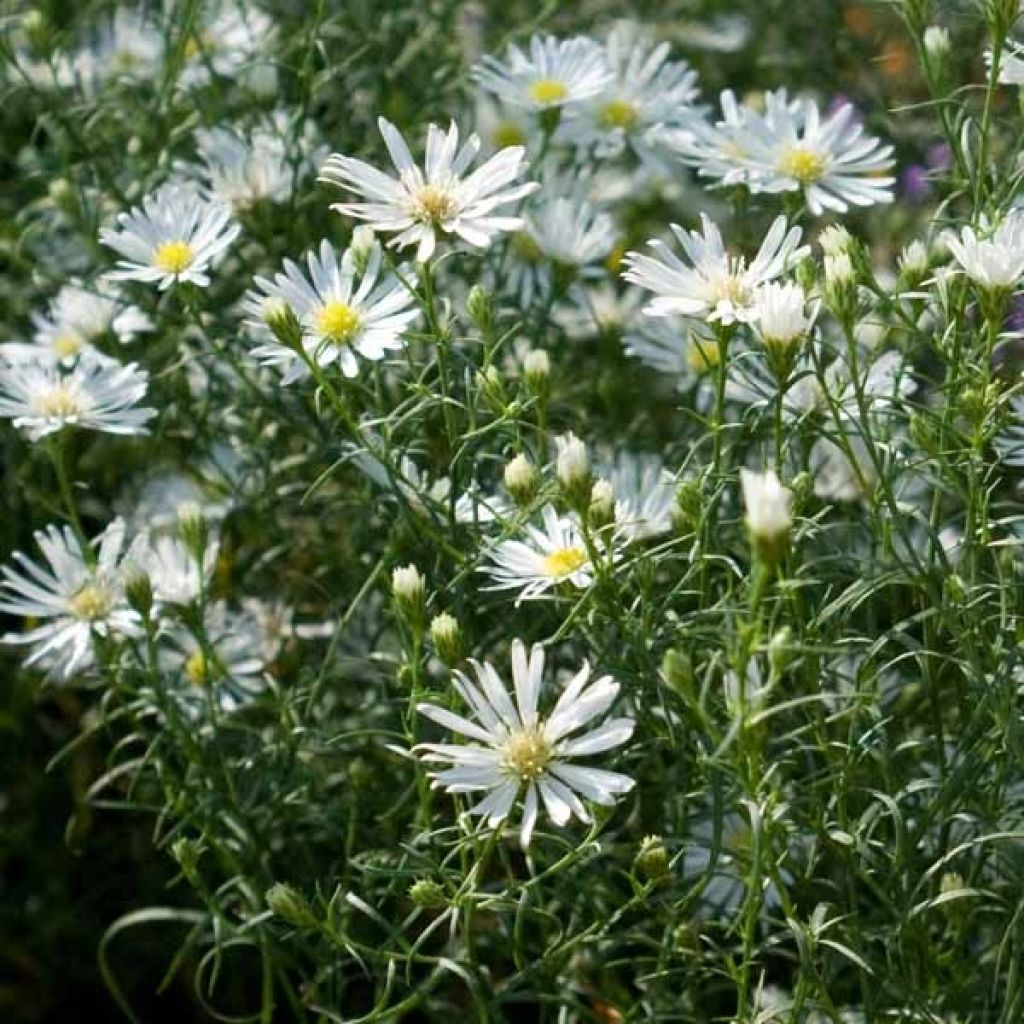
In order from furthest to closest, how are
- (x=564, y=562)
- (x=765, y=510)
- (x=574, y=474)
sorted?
(x=564, y=562)
(x=574, y=474)
(x=765, y=510)

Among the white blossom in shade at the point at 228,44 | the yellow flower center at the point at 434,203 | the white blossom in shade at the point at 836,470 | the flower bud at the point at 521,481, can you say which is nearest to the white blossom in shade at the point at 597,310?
the white blossom in shade at the point at 836,470

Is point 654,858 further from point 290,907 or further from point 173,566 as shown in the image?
point 173,566

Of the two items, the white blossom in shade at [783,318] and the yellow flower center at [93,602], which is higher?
the white blossom in shade at [783,318]

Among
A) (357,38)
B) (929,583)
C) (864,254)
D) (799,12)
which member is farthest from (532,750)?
(799,12)

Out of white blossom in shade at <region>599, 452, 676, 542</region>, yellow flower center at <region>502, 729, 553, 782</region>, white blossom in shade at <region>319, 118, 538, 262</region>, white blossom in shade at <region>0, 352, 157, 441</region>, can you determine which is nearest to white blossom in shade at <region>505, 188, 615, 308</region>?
white blossom in shade at <region>599, 452, 676, 542</region>

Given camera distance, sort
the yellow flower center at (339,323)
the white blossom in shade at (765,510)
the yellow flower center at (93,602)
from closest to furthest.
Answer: the white blossom in shade at (765,510) < the yellow flower center at (339,323) < the yellow flower center at (93,602)

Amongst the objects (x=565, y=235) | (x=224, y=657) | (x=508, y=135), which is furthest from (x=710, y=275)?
(x=508, y=135)

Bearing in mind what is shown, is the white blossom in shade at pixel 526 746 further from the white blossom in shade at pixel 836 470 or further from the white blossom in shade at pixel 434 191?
the white blossom in shade at pixel 836 470

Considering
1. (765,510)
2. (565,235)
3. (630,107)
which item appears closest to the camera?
(765,510)
